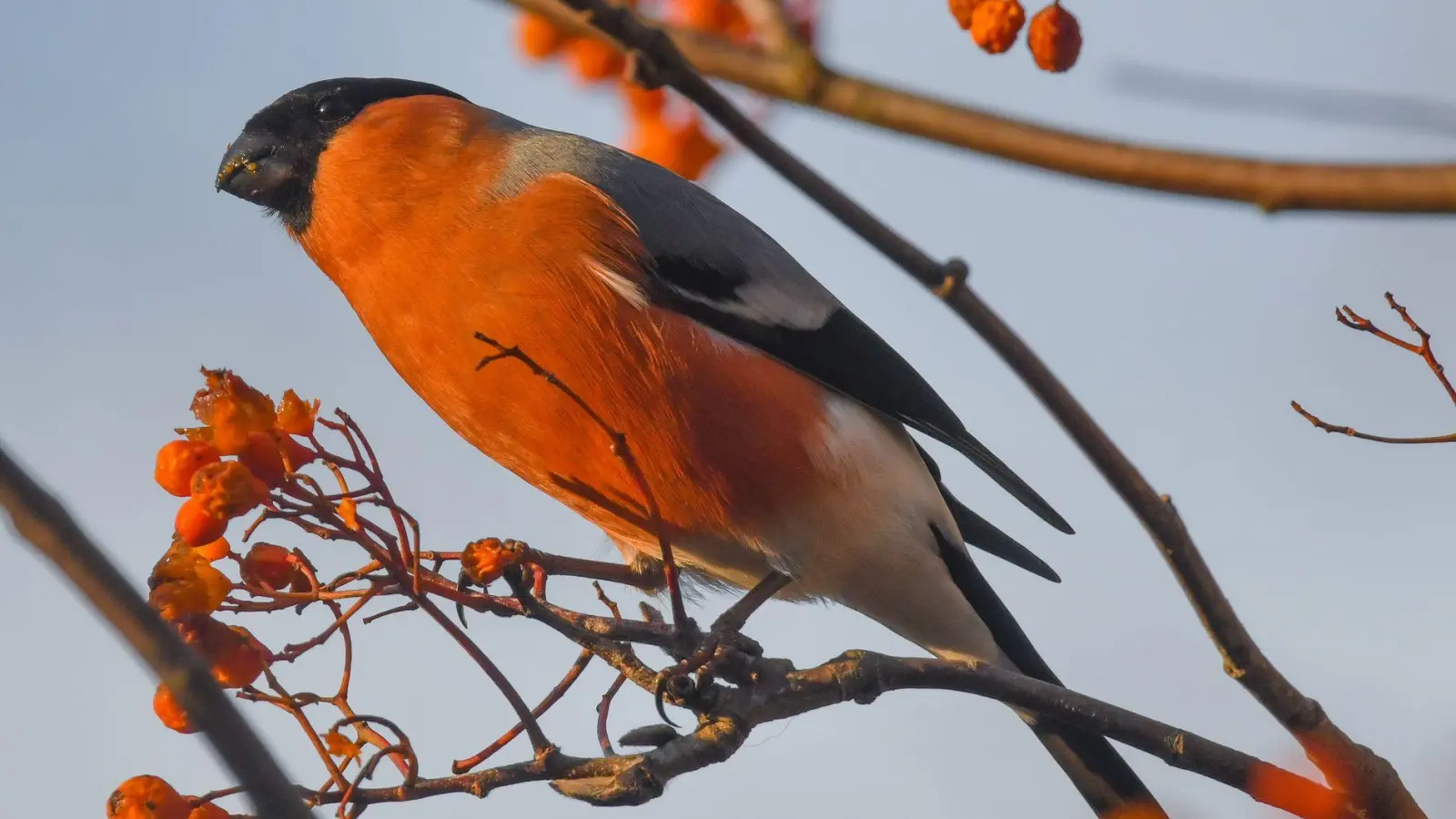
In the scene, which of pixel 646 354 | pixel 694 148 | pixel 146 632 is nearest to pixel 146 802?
pixel 146 632

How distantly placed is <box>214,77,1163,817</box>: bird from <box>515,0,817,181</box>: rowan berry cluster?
17.6 inches

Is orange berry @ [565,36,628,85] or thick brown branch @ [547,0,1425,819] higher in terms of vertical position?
orange berry @ [565,36,628,85]

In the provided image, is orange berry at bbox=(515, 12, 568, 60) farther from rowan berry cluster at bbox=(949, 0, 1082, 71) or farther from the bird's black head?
the bird's black head

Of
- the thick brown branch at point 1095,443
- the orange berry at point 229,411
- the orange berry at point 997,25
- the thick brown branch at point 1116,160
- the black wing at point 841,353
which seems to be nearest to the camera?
the thick brown branch at point 1116,160

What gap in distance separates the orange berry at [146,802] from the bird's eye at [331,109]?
218 centimetres

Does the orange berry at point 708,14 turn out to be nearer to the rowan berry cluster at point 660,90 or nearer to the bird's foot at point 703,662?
the rowan berry cluster at point 660,90

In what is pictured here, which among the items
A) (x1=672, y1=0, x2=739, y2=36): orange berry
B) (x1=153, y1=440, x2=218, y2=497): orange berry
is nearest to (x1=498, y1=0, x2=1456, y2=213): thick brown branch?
(x1=672, y1=0, x2=739, y2=36): orange berry

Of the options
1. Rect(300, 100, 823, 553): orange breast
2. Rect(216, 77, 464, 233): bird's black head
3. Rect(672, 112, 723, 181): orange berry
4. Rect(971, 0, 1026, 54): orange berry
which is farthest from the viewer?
Rect(216, 77, 464, 233): bird's black head

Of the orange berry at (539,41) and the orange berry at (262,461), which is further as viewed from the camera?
the orange berry at (539,41)

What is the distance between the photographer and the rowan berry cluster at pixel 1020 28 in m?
2.28

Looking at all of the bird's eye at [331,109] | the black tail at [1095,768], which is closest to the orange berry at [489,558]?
the black tail at [1095,768]

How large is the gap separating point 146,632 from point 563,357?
223 cm

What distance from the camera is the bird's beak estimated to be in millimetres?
4004

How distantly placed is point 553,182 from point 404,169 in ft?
1.35
